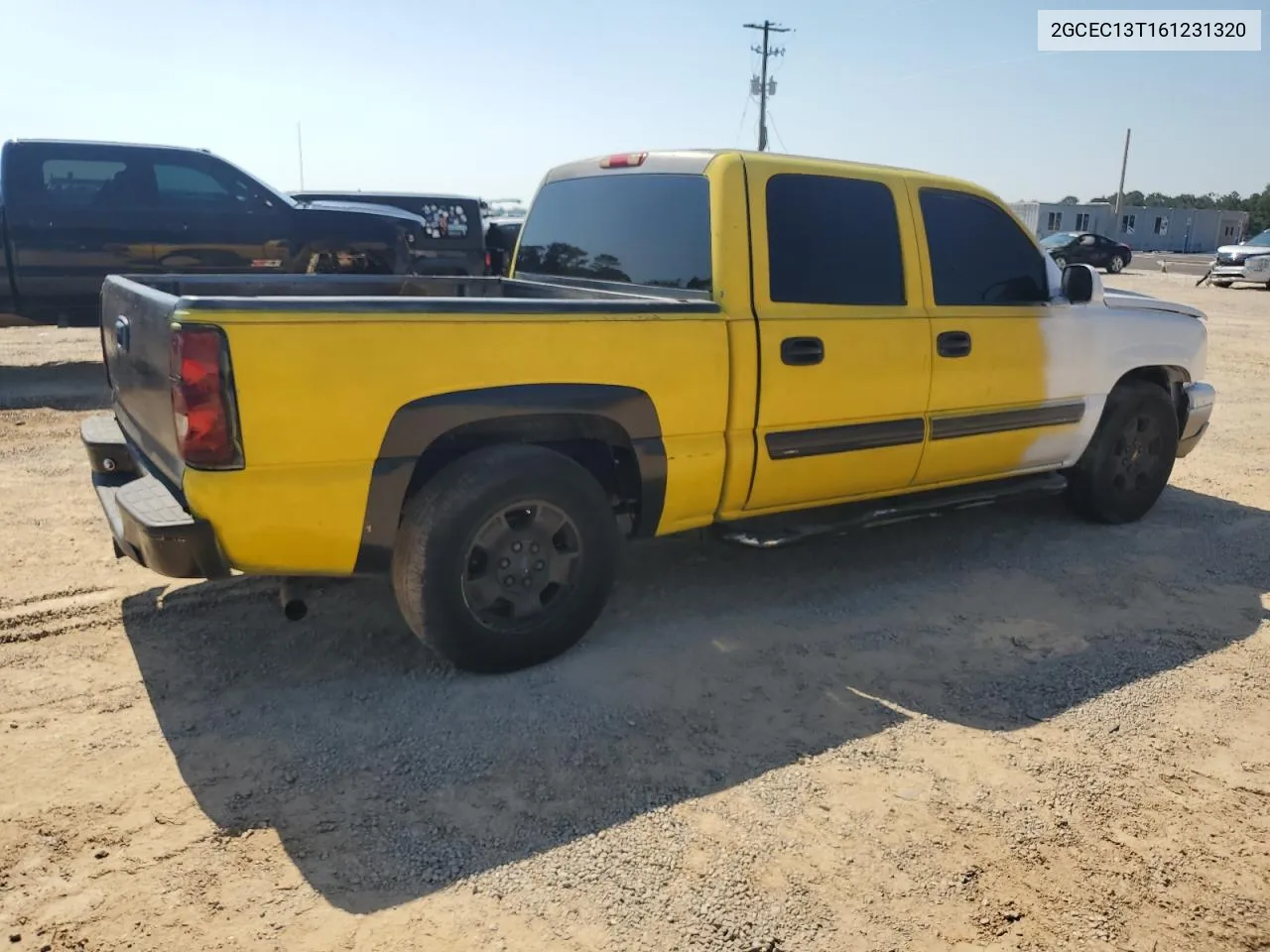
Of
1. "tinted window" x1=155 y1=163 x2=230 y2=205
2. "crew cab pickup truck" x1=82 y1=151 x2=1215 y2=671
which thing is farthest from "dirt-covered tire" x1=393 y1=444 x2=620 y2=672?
"tinted window" x1=155 y1=163 x2=230 y2=205

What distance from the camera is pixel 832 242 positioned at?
421cm

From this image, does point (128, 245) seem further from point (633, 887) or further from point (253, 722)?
point (633, 887)

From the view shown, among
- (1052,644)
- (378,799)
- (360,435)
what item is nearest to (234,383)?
(360,435)

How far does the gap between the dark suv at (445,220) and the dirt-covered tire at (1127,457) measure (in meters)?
8.79

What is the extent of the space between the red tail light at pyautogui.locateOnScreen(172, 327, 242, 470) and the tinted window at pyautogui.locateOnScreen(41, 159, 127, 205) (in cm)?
746

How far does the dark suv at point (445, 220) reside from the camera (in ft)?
41.7

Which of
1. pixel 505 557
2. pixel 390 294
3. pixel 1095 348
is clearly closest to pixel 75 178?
pixel 390 294

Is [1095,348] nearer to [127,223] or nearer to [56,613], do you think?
[56,613]

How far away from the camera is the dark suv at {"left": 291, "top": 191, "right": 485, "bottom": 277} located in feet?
41.7

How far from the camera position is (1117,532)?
5590 millimetres

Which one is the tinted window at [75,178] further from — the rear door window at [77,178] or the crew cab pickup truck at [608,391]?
the crew cab pickup truck at [608,391]

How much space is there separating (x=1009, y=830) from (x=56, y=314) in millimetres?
9394

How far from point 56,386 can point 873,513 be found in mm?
7718

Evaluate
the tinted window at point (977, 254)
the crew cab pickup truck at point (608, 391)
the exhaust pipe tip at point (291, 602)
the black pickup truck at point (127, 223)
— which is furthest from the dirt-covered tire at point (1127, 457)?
the black pickup truck at point (127, 223)
